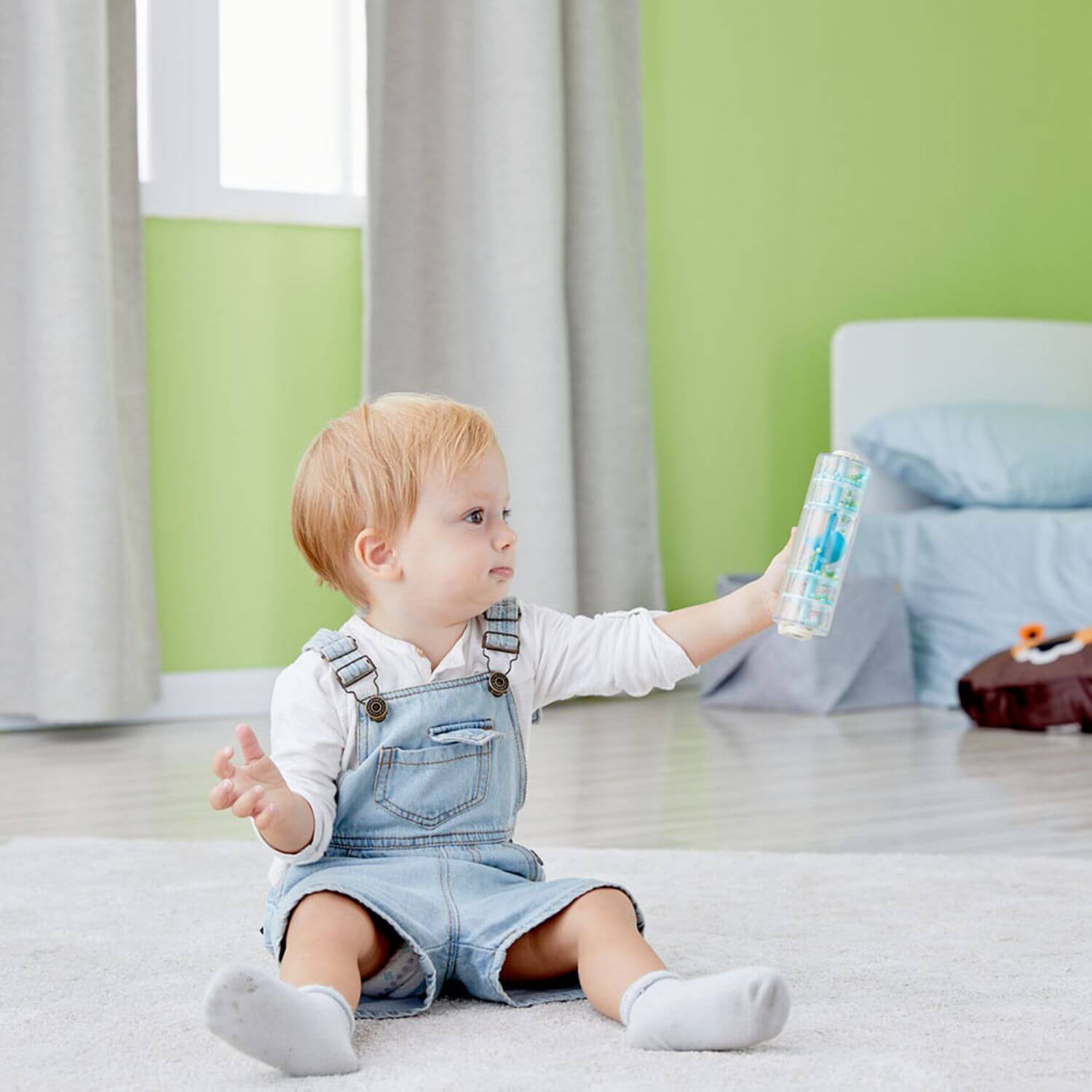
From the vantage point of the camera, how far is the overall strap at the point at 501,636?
1148 mm

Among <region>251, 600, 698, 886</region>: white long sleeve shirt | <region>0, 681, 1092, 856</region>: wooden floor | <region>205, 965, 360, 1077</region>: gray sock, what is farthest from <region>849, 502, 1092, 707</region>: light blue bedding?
<region>205, 965, 360, 1077</region>: gray sock

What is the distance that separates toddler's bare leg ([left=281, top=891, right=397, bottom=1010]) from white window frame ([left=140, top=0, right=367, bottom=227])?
6.66ft

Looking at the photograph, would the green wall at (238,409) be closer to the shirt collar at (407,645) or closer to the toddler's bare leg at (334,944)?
the shirt collar at (407,645)

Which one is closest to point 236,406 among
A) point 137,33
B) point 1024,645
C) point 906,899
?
point 137,33

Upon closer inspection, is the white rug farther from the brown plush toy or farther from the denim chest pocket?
the brown plush toy

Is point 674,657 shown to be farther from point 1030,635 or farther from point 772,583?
point 1030,635

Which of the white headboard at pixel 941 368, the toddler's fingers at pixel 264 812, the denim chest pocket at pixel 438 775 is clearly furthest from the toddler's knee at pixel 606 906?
the white headboard at pixel 941 368

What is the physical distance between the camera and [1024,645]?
9.16 ft

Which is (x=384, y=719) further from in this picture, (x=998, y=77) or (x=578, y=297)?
(x=998, y=77)

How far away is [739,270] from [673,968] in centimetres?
244

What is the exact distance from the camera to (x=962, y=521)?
10.1 feet

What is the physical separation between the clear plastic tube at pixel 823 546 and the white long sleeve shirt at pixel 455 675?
4.8 inches

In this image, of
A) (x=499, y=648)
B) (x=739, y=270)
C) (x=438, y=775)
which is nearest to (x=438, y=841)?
(x=438, y=775)

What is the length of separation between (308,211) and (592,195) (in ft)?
1.81
